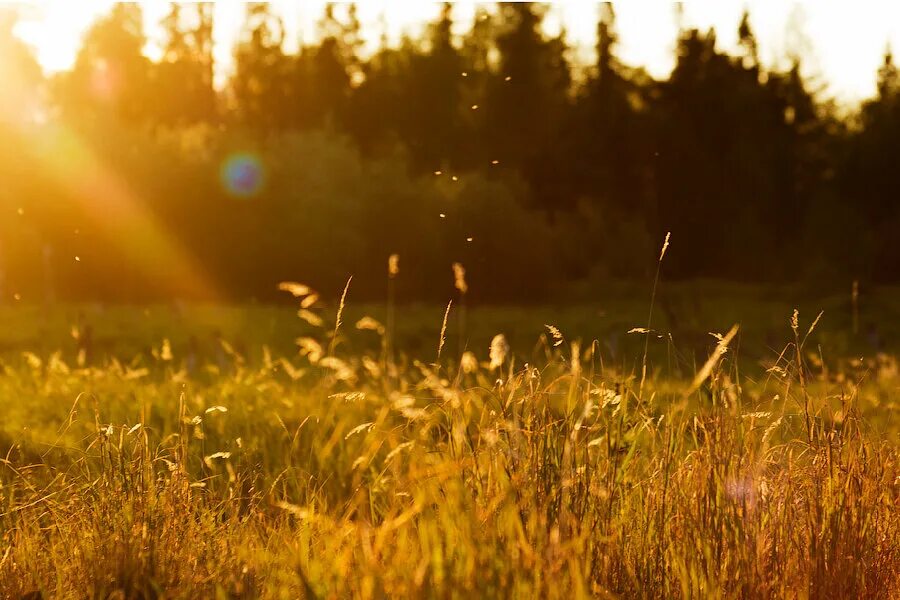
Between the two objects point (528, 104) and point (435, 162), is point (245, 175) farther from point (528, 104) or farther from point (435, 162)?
point (528, 104)

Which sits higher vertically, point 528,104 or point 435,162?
point 528,104

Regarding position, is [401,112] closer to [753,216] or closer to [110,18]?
[753,216]

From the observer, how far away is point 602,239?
130 ft

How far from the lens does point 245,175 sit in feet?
98.2

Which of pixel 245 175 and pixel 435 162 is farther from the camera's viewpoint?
pixel 435 162

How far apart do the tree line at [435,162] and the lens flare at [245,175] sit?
88 mm

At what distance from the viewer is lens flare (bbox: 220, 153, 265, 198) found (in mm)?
29688

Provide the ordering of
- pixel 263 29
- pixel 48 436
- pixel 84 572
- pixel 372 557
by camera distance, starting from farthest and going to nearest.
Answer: pixel 263 29
pixel 48 436
pixel 84 572
pixel 372 557

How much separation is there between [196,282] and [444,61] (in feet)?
59.3

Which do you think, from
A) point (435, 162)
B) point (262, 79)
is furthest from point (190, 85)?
point (435, 162)

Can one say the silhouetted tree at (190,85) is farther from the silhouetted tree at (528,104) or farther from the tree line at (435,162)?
the silhouetted tree at (528,104)

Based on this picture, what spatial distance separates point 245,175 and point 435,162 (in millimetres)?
10446

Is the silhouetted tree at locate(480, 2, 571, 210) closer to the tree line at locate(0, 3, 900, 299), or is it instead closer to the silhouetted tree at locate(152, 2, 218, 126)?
the tree line at locate(0, 3, 900, 299)

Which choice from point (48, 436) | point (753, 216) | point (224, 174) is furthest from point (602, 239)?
point (48, 436)
